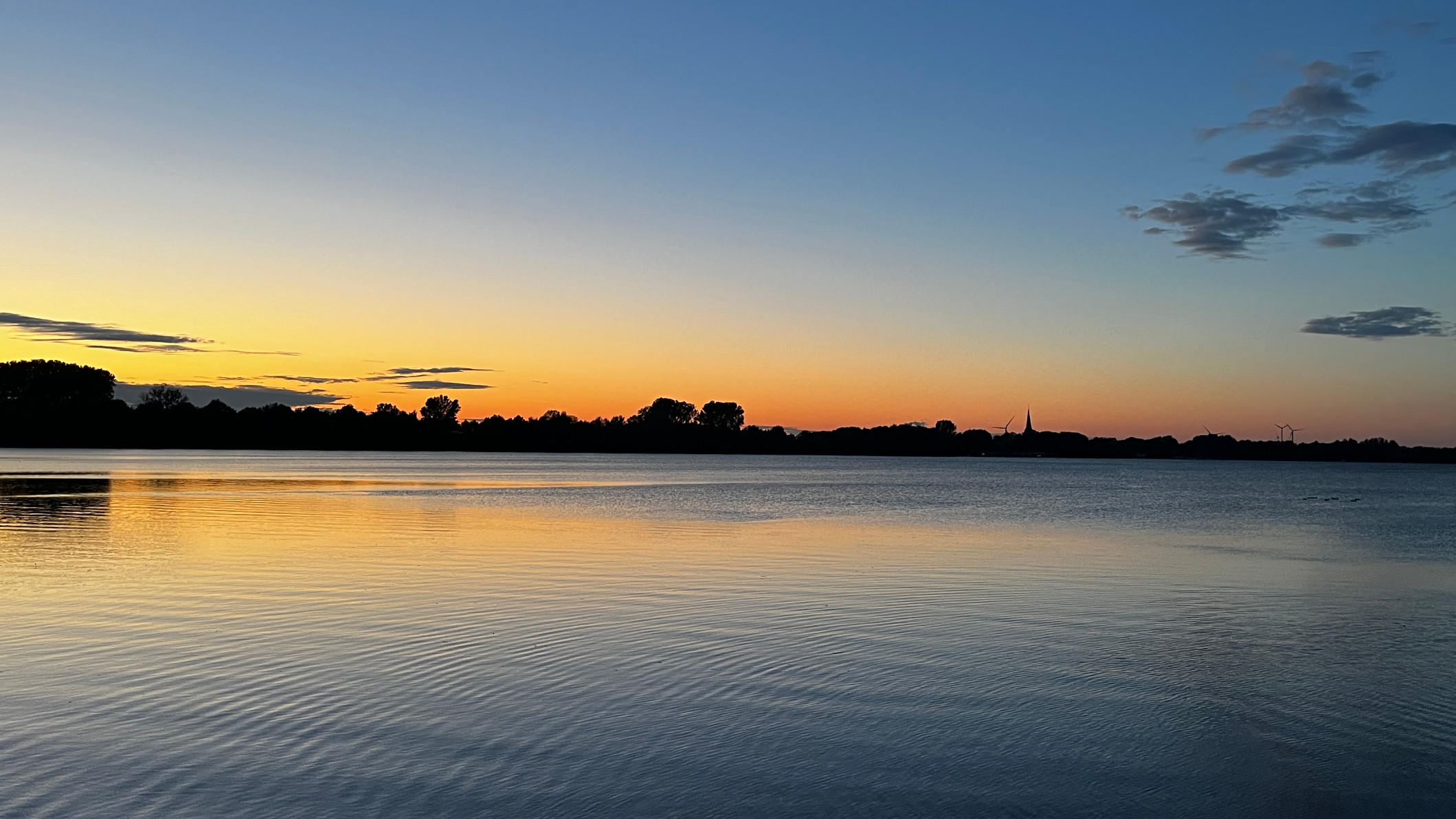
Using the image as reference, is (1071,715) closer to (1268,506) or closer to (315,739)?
(315,739)

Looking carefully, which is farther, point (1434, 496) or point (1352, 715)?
point (1434, 496)

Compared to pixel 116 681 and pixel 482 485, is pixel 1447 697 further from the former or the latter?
pixel 482 485

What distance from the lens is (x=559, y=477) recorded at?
233ft

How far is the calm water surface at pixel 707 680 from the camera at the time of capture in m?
6.09

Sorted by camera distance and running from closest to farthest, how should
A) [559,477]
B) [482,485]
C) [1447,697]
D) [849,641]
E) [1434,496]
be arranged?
[1447,697] < [849,641] < [482,485] < [1434,496] < [559,477]

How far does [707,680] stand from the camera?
8.93m

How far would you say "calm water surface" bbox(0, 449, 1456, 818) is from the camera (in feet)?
20.0

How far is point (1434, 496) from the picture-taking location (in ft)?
206

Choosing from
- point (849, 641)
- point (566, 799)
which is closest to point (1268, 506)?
point (849, 641)

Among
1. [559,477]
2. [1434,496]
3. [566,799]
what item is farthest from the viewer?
[559,477]

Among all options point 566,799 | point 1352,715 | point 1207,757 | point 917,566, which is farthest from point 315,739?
point 917,566

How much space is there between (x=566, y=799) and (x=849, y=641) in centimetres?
555

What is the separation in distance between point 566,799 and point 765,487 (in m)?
51.7

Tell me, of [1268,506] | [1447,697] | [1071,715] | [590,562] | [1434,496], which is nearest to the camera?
[1071,715]
